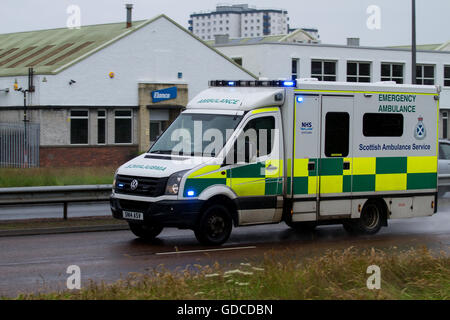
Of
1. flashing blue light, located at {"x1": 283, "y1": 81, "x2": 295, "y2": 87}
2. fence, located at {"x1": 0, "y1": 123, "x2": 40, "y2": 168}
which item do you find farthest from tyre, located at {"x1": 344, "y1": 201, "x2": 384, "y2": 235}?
fence, located at {"x1": 0, "y1": 123, "x2": 40, "y2": 168}

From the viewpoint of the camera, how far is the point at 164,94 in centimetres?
4569

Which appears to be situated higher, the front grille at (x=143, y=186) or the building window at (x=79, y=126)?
the building window at (x=79, y=126)

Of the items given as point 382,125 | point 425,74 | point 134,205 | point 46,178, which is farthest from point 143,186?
point 425,74

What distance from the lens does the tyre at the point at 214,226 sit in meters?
13.5

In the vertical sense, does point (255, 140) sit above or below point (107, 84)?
below

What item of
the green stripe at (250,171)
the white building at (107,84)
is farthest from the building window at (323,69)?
the green stripe at (250,171)

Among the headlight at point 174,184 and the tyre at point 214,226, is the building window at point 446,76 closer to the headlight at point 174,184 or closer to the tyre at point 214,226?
the tyre at point 214,226

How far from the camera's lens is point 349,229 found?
630 inches

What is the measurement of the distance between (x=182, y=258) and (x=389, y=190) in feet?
16.4

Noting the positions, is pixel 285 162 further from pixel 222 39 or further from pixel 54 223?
pixel 222 39

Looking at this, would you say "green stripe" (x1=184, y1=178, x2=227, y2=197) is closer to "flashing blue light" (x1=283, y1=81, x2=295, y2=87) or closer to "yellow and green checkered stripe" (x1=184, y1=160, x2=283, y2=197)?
"yellow and green checkered stripe" (x1=184, y1=160, x2=283, y2=197)

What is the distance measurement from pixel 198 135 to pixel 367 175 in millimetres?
3345

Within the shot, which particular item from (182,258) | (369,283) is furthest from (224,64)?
(369,283)

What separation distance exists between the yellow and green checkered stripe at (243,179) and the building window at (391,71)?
4483 centimetres
